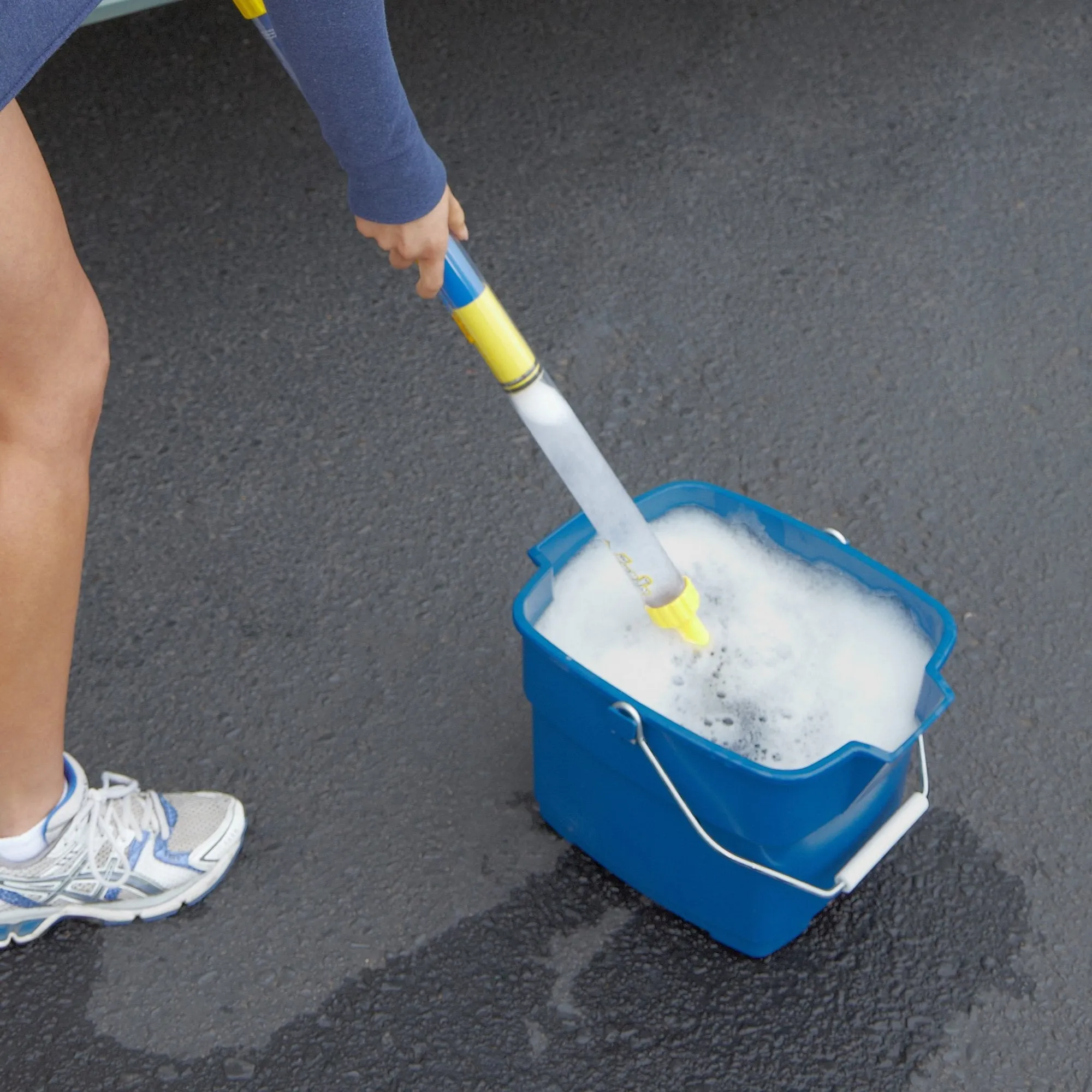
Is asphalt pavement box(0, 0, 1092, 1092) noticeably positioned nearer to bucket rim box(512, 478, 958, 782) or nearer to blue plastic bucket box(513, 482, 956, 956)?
blue plastic bucket box(513, 482, 956, 956)

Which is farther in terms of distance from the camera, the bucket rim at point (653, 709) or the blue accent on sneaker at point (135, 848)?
the blue accent on sneaker at point (135, 848)

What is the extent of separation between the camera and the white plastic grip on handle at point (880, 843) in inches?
53.0

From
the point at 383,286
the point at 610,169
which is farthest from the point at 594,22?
the point at 383,286

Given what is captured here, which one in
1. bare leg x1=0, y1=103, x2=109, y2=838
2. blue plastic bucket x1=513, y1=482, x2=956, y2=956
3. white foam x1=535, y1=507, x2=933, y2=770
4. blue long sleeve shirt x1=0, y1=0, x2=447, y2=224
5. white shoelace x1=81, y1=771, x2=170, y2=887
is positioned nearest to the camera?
blue long sleeve shirt x1=0, y1=0, x2=447, y2=224

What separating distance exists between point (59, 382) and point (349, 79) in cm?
38

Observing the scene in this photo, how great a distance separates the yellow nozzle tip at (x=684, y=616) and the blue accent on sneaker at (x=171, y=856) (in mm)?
589

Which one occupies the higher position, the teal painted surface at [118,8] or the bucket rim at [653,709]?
the teal painted surface at [118,8]

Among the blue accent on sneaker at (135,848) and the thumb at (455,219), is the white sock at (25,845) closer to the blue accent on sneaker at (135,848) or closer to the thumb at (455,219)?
the blue accent on sneaker at (135,848)

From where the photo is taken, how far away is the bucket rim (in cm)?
124

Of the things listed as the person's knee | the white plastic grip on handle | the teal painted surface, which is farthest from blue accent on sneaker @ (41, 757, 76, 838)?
the teal painted surface

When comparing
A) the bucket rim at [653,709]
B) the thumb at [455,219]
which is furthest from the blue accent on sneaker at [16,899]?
the thumb at [455,219]

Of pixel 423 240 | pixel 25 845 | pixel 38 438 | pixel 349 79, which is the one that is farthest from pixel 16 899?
pixel 349 79

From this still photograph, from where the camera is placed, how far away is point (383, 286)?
7.52ft

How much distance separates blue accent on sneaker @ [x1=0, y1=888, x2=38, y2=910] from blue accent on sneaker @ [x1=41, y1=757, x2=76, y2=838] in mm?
76
